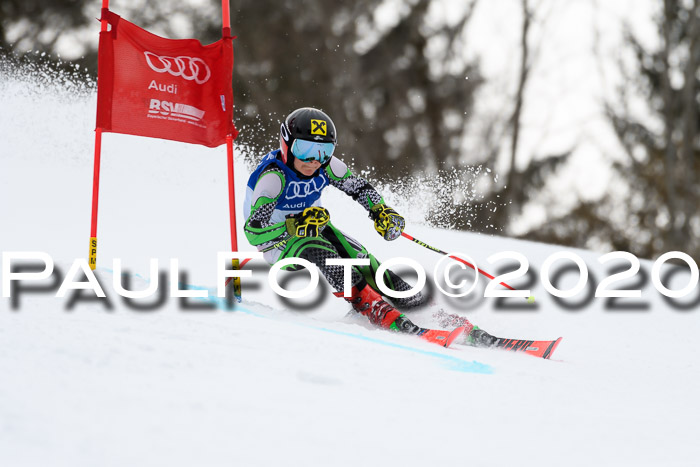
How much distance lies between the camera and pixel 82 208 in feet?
25.4

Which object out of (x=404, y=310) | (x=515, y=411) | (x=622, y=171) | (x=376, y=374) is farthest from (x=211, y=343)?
(x=622, y=171)

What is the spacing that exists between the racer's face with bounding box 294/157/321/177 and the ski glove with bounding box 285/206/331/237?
35 cm

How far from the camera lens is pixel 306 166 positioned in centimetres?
424

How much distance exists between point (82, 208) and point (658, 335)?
5.83m

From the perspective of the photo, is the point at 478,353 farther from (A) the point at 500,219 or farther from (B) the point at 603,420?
(A) the point at 500,219

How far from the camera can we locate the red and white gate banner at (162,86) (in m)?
4.26

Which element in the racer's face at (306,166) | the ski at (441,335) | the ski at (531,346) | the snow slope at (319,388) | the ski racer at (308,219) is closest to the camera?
the snow slope at (319,388)

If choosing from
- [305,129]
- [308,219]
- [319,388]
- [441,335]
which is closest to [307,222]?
[308,219]

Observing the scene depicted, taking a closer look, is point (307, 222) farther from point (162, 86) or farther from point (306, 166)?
point (162, 86)

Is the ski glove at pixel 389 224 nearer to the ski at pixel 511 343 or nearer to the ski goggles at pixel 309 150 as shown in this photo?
the ski goggles at pixel 309 150

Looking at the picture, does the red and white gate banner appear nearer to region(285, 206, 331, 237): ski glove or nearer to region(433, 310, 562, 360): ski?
region(285, 206, 331, 237): ski glove

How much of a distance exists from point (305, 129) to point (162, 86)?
3.15ft

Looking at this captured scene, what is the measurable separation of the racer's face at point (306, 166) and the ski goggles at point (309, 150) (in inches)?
1.1

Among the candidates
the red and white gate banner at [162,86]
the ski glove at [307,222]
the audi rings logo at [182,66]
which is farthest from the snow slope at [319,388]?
the audi rings logo at [182,66]
